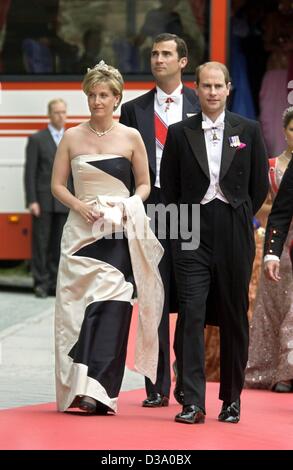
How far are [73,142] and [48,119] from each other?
6880mm

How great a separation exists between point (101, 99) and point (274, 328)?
2404 mm

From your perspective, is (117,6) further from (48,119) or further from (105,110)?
(105,110)

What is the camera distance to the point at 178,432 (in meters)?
7.76

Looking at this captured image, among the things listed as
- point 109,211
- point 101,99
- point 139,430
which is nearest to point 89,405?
point 139,430

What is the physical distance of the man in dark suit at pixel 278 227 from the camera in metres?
7.98

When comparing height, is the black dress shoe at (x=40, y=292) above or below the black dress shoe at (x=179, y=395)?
below

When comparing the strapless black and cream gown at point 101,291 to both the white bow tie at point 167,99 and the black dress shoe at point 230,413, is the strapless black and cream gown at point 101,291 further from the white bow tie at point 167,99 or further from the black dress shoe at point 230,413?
the white bow tie at point 167,99

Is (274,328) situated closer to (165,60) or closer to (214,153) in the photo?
(165,60)

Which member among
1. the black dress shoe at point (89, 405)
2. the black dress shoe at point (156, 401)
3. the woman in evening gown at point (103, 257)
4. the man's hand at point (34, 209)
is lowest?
the black dress shoe at point (156, 401)

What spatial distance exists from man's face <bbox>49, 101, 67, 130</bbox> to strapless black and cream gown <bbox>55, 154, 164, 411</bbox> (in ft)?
20.8

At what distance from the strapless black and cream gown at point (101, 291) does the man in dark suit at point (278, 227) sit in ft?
2.66

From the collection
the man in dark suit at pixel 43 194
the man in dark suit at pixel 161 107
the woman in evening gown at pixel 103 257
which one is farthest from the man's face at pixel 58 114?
the woman in evening gown at pixel 103 257

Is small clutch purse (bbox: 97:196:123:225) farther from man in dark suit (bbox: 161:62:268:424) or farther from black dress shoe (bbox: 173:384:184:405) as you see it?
black dress shoe (bbox: 173:384:184:405)

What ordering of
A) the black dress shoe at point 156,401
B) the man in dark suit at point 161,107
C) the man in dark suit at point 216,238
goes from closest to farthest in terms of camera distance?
the man in dark suit at point 216,238
the black dress shoe at point 156,401
the man in dark suit at point 161,107
